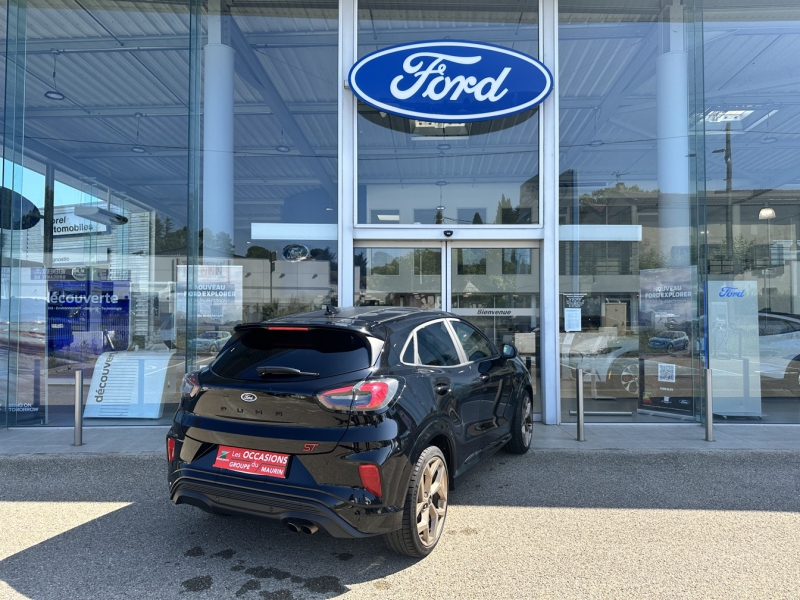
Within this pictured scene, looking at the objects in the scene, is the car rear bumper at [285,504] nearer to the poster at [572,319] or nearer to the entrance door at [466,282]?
the entrance door at [466,282]

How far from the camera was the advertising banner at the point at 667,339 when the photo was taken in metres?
7.62

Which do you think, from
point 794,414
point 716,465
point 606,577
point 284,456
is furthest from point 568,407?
point 284,456

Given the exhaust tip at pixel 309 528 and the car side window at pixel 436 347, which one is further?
the car side window at pixel 436 347

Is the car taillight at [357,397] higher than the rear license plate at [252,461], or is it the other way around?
the car taillight at [357,397]

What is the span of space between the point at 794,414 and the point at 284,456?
812cm

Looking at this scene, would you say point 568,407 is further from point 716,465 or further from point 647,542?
point 647,542

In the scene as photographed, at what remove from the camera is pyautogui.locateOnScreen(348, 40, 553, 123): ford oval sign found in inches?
299

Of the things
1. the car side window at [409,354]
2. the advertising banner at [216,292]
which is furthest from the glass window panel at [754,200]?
the advertising banner at [216,292]

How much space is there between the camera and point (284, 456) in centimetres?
308

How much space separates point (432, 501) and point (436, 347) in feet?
3.87

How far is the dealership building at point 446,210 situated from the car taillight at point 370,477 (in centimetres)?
480

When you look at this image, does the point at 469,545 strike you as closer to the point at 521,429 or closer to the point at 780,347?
the point at 521,429

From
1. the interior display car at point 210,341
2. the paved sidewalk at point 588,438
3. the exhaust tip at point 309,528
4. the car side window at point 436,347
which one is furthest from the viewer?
the interior display car at point 210,341

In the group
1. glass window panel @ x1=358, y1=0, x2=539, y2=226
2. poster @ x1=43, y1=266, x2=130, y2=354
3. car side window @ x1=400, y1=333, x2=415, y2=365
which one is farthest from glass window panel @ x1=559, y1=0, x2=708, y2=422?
poster @ x1=43, y1=266, x2=130, y2=354
